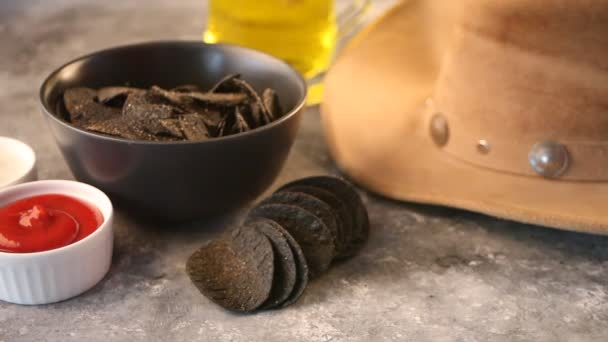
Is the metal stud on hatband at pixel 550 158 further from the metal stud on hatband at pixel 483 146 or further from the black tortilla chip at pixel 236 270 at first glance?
the black tortilla chip at pixel 236 270

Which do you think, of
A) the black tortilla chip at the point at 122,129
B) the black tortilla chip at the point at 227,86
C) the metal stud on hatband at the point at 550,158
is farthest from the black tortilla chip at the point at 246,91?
the metal stud on hatband at the point at 550,158

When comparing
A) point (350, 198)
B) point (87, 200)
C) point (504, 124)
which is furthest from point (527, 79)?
point (87, 200)

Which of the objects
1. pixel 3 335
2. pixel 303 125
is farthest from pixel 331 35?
pixel 3 335

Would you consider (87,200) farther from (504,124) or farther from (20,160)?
(504,124)

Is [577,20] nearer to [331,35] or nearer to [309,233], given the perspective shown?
[309,233]

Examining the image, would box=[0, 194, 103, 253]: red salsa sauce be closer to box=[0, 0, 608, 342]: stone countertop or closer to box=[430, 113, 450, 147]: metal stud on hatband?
box=[0, 0, 608, 342]: stone countertop

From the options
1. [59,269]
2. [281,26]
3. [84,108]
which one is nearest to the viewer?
[59,269]
